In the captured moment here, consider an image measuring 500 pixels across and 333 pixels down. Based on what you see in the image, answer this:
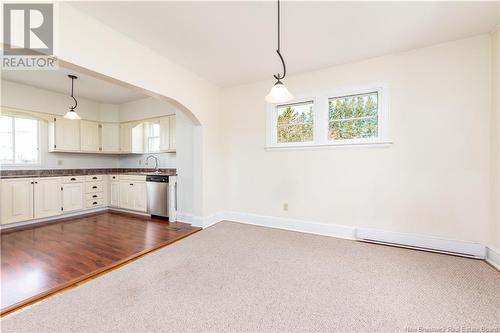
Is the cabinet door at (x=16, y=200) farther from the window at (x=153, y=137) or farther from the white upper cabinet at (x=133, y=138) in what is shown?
the window at (x=153, y=137)

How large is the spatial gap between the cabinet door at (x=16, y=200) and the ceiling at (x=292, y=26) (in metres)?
3.63

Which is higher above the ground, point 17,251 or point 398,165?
point 398,165

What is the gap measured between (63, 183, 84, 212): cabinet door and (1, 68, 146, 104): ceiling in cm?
205

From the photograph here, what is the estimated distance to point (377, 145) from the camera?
118 inches

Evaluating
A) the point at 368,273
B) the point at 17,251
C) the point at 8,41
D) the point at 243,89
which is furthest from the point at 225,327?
the point at 243,89

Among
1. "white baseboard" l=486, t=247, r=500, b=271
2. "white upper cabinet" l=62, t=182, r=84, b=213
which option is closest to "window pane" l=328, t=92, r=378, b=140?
"white baseboard" l=486, t=247, r=500, b=271

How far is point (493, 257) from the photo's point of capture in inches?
92.6

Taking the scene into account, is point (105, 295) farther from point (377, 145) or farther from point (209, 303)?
point (377, 145)

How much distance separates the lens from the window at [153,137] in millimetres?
5000

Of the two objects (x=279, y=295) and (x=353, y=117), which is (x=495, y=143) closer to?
(x=353, y=117)

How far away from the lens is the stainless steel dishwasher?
167 inches

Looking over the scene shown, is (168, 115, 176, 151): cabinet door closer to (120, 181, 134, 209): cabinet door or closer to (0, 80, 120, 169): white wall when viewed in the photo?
(120, 181, 134, 209): cabinet door

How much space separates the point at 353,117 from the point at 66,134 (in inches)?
234

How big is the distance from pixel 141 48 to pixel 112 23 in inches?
16.5
